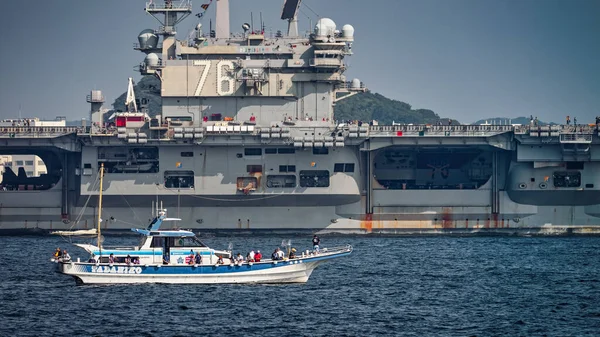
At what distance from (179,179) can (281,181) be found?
6.21 meters

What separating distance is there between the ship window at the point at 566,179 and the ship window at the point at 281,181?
52.4 feet

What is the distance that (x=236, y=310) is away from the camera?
41625mm

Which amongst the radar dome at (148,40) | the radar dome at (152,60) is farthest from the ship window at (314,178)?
the radar dome at (148,40)

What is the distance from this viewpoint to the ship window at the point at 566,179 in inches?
2736

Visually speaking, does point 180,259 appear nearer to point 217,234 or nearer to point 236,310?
point 236,310

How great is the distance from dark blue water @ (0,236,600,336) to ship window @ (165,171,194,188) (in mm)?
10511

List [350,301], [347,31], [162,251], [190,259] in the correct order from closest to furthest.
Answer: [350,301], [190,259], [162,251], [347,31]

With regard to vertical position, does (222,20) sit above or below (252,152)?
above

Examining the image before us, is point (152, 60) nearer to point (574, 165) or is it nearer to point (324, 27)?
point (324, 27)

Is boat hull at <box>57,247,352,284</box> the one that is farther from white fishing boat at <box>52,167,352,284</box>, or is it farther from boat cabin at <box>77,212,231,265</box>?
boat cabin at <box>77,212,231,265</box>

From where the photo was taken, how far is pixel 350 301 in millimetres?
44094

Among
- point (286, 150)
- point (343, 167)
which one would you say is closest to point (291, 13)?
point (286, 150)

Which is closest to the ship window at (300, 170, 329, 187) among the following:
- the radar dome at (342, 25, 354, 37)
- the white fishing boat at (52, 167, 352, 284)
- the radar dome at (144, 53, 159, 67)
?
the radar dome at (342, 25, 354, 37)

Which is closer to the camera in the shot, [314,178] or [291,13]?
[314,178]
